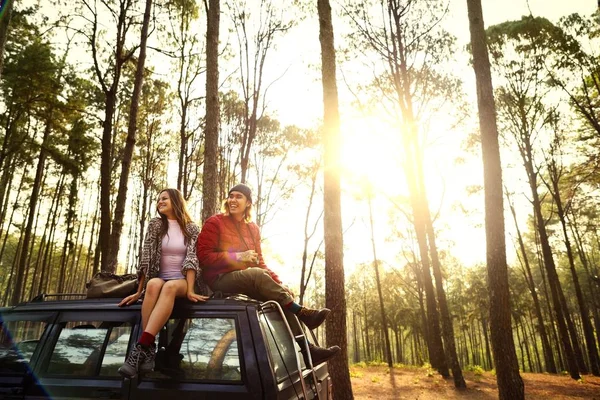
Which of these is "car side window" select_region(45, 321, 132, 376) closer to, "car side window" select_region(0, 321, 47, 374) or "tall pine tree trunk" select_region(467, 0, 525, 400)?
"car side window" select_region(0, 321, 47, 374)

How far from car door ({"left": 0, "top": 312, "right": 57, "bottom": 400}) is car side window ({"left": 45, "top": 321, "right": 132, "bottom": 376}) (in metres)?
0.16

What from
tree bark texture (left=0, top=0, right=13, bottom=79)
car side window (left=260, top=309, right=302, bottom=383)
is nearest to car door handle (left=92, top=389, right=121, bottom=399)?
car side window (left=260, top=309, right=302, bottom=383)

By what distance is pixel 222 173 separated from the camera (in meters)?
19.1

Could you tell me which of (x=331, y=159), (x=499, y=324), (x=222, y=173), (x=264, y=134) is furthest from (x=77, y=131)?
(x=499, y=324)

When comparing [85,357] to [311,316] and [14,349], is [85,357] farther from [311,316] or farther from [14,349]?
[311,316]

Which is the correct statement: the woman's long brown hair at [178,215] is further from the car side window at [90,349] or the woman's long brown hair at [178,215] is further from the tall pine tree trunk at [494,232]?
the tall pine tree trunk at [494,232]

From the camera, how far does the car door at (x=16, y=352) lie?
2572mm

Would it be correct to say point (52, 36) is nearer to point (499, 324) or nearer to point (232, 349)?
point (232, 349)

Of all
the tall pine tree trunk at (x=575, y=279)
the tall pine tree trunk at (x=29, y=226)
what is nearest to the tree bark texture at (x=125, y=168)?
the tall pine tree trunk at (x=29, y=226)

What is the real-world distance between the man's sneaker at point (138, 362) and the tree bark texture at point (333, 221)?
3.84 metres

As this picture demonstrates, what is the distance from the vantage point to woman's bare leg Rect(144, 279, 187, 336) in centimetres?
248

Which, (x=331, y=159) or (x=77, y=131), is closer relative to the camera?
(x=331, y=159)

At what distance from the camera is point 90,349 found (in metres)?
2.64

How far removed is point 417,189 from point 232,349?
12533mm
